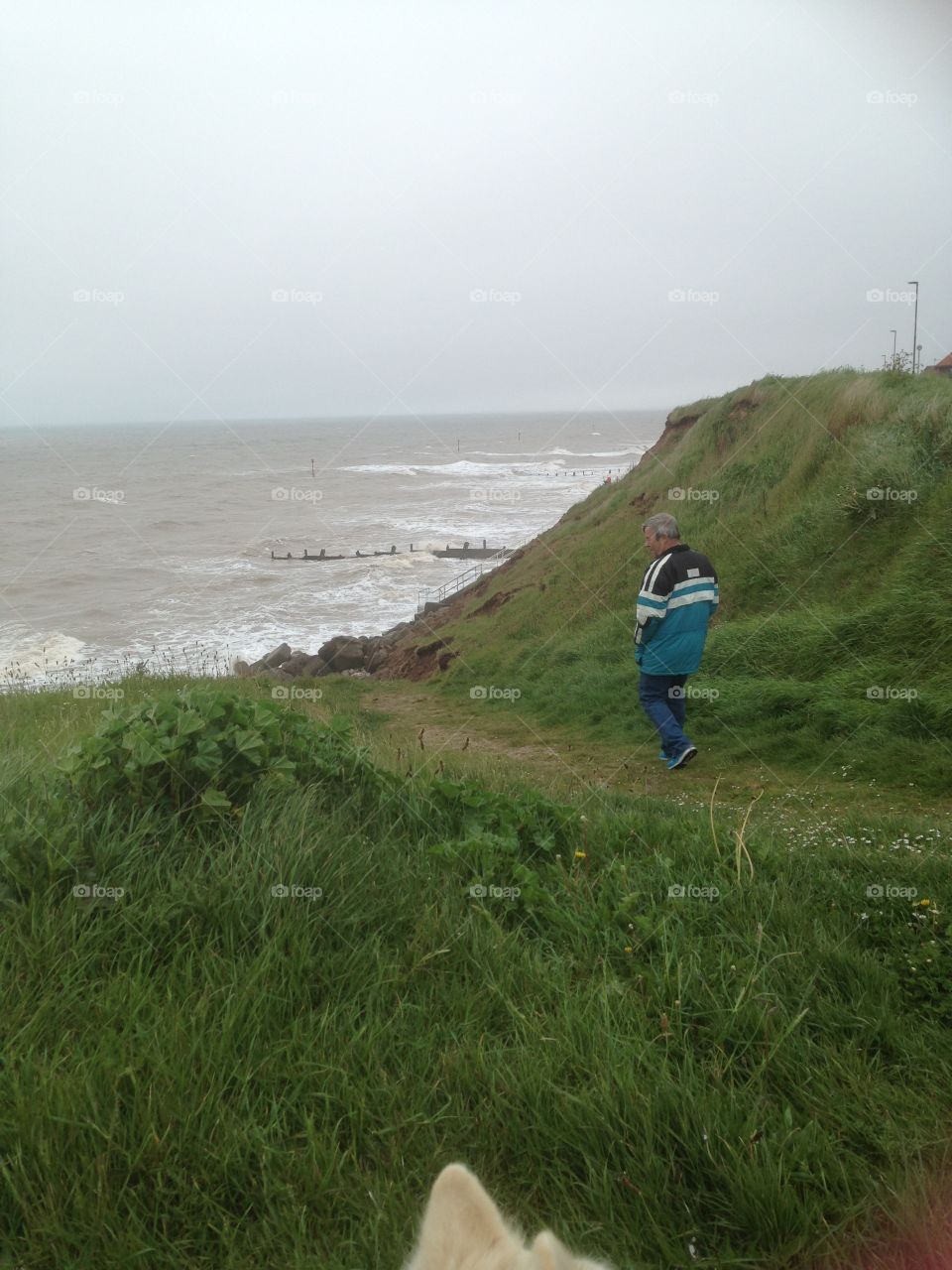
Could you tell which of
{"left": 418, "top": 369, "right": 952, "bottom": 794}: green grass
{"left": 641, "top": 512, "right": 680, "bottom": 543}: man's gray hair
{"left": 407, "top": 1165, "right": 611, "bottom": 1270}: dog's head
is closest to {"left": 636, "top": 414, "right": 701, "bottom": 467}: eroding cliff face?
{"left": 418, "top": 369, "right": 952, "bottom": 794}: green grass

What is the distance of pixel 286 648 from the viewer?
20219 mm

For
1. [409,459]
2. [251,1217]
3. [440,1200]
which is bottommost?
[251,1217]

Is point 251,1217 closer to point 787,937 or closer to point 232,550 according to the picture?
point 787,937

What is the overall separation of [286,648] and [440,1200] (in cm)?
1960

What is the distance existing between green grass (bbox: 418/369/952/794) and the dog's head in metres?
6.47

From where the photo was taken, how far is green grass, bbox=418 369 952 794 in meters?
8.07

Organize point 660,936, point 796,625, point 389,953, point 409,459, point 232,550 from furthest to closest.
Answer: point 409,459 → point 232,550 → point 796,625 → point 660,936 → point 389,953

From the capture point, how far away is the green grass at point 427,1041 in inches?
75.2

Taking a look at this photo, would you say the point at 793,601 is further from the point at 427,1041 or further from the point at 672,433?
the point at 672,433

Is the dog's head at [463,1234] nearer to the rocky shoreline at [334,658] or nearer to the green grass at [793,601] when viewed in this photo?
the green grass at [793,601]

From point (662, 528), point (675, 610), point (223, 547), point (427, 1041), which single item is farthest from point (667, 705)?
point (223, 547)

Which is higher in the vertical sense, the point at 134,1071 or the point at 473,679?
the point at 134,1071

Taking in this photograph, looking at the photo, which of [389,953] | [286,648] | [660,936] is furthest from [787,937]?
[286,648]

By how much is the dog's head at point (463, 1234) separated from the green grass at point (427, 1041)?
0.91 meters
